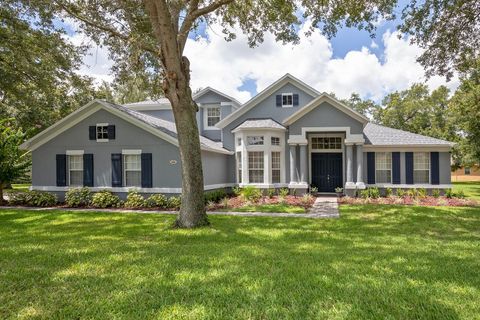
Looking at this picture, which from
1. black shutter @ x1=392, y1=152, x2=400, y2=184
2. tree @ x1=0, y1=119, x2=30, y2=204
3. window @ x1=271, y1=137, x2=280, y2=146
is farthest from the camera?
window @ x1=271, y1=137, x2=280, y2=146

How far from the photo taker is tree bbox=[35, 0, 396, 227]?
893 cm

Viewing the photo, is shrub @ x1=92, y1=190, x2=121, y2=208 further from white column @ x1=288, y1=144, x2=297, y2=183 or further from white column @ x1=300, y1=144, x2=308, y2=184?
white column @ x1=300, y1=144, x2=308, y2=184

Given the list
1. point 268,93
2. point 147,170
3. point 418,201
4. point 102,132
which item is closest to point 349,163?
point 418,201

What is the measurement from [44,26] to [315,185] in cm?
1606

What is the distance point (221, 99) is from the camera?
66.1 feet

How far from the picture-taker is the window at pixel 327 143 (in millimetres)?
17516

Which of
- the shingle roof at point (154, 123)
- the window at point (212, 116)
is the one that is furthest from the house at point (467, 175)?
the shingle roof at point (154, 123)

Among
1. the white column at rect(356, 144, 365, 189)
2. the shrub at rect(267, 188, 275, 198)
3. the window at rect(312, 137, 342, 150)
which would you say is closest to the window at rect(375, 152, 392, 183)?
the white column at rect(356, 144, 365, 189)

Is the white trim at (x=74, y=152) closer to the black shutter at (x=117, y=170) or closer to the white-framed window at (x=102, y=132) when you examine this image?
the white-framed window at (x=102, y=132)

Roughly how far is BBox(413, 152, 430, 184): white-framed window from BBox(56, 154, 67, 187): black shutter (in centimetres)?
1882

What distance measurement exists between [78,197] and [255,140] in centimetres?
957

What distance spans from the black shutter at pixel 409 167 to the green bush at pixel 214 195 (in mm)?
10225

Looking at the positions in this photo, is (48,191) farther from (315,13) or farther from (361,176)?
(361,176)

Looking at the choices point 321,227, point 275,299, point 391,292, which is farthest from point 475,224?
point 275,299
